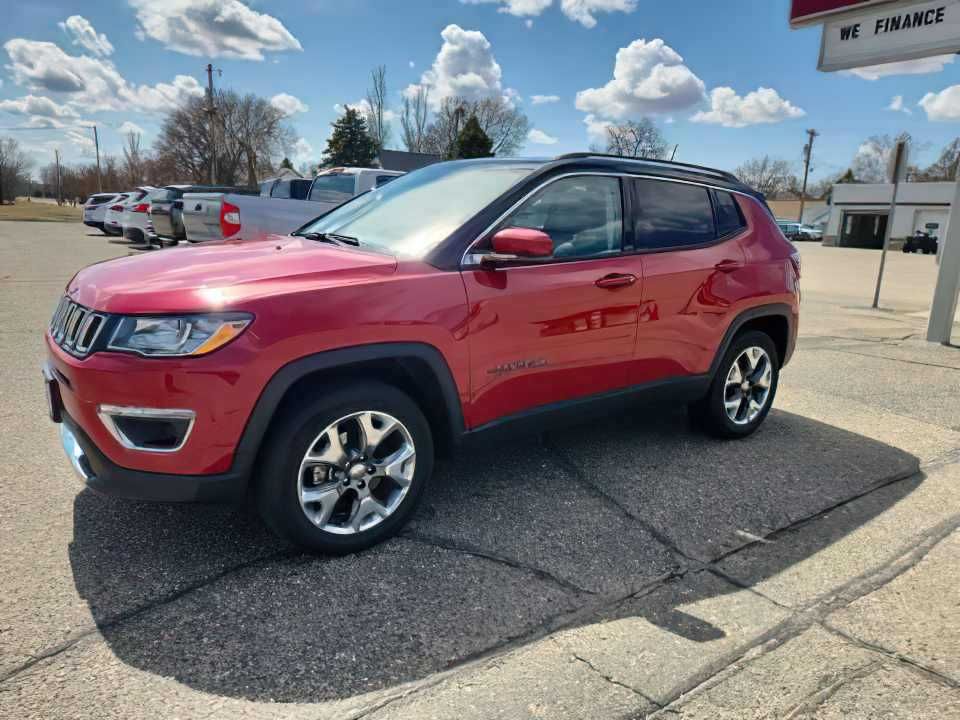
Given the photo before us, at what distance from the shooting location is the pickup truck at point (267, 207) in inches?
304

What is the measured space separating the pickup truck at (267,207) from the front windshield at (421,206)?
3.74ft

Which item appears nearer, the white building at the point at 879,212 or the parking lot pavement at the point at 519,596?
the parking lot pavement at the point at 519,596

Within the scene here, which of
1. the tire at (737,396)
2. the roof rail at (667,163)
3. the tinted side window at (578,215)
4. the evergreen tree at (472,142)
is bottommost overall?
the tire at (737,396)

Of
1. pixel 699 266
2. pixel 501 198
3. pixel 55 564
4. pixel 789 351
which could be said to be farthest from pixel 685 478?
pixel 55 564

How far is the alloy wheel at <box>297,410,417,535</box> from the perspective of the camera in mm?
2791

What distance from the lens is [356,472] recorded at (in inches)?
113

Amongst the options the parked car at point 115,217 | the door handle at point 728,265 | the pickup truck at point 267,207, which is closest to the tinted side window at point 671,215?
the door handle at point 728,265

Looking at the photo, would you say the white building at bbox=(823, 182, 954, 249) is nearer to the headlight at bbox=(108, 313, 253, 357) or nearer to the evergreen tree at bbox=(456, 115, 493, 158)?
the evergreen tree at bbox=(456, 115, 493, 158)

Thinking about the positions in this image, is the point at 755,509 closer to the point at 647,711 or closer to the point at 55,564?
the point at 647,711

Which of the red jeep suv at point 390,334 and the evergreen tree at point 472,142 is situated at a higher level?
the evergreen tree at point 472,142

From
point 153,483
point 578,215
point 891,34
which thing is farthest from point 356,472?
point 891,34

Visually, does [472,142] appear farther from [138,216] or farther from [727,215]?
[727,215]

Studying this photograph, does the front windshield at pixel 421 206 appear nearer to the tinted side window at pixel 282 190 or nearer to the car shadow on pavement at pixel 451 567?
the car shadow on pavement at pixel 451 567

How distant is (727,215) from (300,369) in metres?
3.13
